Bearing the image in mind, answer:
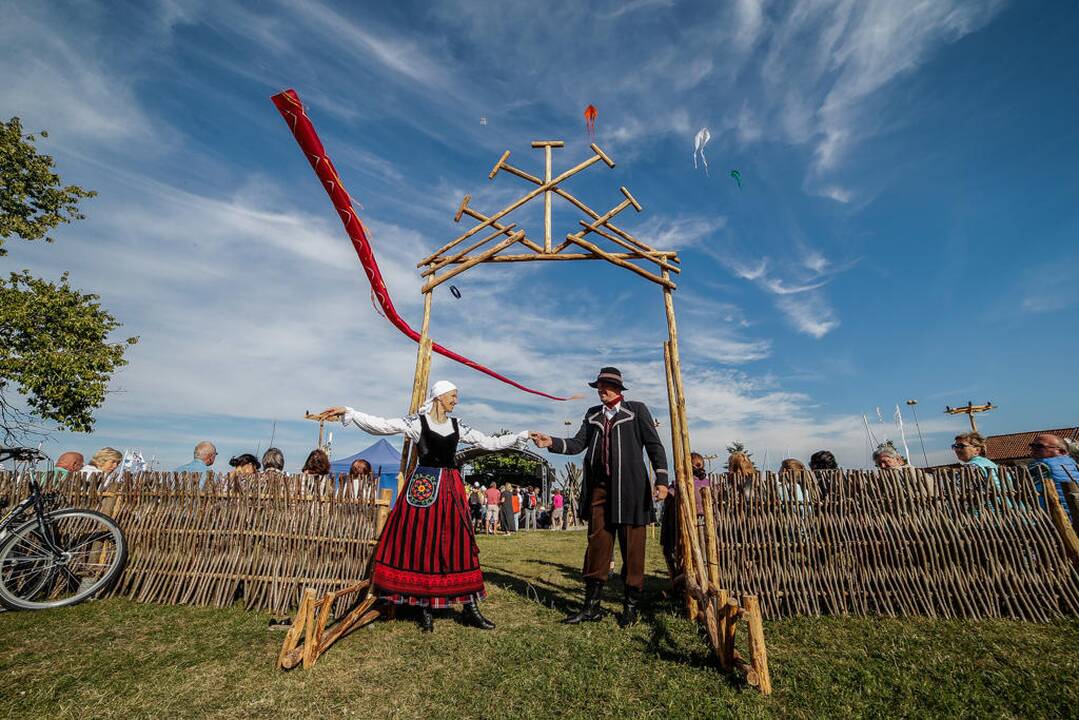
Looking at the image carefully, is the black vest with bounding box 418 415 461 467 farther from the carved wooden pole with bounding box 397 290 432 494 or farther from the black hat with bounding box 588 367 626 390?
the black hat with bounding box 588 367 626 390

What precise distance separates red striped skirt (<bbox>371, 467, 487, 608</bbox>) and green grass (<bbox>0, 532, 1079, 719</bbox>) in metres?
0.28

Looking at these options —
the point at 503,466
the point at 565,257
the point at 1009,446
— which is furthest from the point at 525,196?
the point at 1009,446

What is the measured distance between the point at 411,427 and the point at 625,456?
184 centimetres

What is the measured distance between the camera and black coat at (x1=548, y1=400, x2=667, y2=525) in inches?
156

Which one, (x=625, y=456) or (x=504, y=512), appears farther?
(x=504, y=512)

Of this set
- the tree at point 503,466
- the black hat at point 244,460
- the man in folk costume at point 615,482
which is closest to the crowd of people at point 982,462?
the man in folk costume at point 615,482

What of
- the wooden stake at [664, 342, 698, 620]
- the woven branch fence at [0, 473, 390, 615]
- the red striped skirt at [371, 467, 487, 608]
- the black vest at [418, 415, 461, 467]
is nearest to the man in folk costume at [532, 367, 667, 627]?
the wooden stake at [664, 342, 698, 620]

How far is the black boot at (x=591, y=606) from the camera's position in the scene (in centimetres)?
385

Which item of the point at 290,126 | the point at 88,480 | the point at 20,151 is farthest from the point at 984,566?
the point at 20,151

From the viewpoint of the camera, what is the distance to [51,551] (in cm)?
418

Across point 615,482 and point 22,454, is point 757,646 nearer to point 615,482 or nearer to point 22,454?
point 615,482

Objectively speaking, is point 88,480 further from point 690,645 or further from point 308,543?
point 690,645

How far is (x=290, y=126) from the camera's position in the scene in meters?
4.08

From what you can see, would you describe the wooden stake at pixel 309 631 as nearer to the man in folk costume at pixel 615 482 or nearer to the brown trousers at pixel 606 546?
the man in folk costume at pixel 615 482
